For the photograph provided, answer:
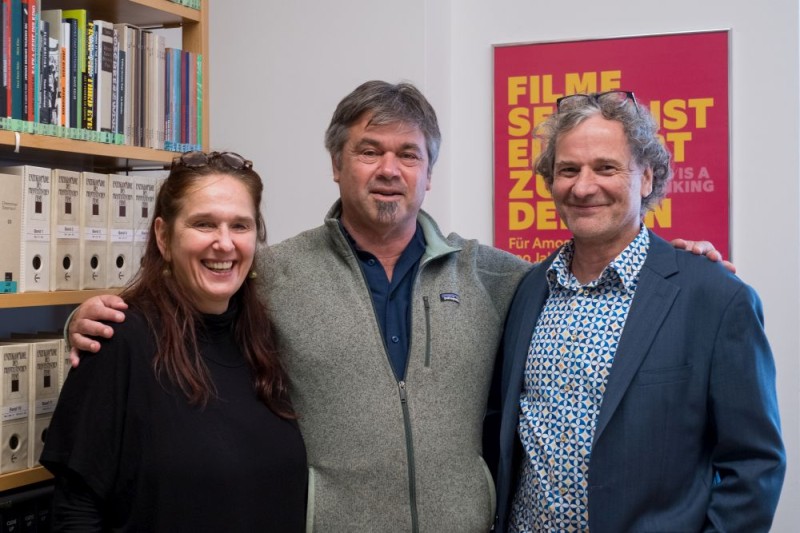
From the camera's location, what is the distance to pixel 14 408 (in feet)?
6.51

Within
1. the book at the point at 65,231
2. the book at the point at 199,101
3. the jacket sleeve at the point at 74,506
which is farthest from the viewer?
the book at the point at 199,101

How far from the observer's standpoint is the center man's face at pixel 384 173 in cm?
207

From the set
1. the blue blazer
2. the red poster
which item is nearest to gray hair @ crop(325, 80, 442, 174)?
the blue blazer

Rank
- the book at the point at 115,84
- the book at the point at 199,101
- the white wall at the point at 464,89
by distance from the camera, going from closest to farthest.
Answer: the book at the point at 115,84
the book at the point at 199,101
the white wall at the point at 464,89

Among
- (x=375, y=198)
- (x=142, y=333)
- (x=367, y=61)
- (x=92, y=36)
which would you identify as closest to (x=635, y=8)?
(x=367, y=61)

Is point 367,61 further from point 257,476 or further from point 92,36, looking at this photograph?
point 257,476

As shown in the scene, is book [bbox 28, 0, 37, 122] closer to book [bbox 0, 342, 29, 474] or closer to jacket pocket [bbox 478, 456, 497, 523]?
book [bbox 0, 342, 29, 474]

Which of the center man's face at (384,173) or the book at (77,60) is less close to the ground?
the book at (77,60)

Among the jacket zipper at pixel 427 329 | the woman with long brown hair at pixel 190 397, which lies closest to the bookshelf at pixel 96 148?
the woman with long brown hair at pixel 190 397

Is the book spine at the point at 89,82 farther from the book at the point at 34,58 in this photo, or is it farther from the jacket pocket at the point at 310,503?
the jacket pocket at the point at 310,503

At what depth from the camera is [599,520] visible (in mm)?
1718

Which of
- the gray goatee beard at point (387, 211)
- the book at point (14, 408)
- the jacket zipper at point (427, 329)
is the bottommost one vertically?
the book at point (14, 408)

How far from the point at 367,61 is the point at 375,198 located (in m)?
1.81

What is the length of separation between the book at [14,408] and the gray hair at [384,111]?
0.91 meters
